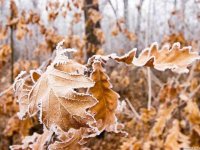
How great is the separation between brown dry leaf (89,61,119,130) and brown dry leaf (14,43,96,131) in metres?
0.12

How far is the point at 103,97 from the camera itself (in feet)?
2.13

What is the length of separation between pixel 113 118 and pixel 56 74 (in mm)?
192

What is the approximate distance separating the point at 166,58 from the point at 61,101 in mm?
219

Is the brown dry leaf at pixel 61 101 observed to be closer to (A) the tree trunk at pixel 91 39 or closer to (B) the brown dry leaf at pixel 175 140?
(B) the brown dry leaf at pixel 175 140

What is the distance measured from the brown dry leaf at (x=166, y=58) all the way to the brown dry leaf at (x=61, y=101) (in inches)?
4.9

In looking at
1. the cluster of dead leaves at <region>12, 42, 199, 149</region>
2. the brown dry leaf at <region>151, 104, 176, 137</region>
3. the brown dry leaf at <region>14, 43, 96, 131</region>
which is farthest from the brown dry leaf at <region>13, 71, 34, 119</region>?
the brown dry leaf at <region>151, 104, 176, 137</region>

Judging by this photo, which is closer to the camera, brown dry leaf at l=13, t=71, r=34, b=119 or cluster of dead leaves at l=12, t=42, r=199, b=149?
cluster of dead leaves at l=12, t=42, r=199, b=149

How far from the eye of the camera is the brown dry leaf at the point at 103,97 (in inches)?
25.0

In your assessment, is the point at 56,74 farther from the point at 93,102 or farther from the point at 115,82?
the point at 115,82

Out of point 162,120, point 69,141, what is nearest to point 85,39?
point 162,120

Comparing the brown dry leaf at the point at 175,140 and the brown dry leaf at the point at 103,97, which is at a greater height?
the brown dry leaf at the point at 103,97

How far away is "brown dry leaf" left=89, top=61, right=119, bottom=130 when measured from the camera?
63cm

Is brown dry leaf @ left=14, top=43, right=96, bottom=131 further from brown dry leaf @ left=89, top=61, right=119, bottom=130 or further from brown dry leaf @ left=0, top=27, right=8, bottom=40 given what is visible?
brown dry leaf @ left=0, top=27, right=8, bottom=40

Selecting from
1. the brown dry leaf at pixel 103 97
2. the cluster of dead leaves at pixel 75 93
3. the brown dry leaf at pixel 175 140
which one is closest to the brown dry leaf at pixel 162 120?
the brown dry leaf at pixel 175 140
